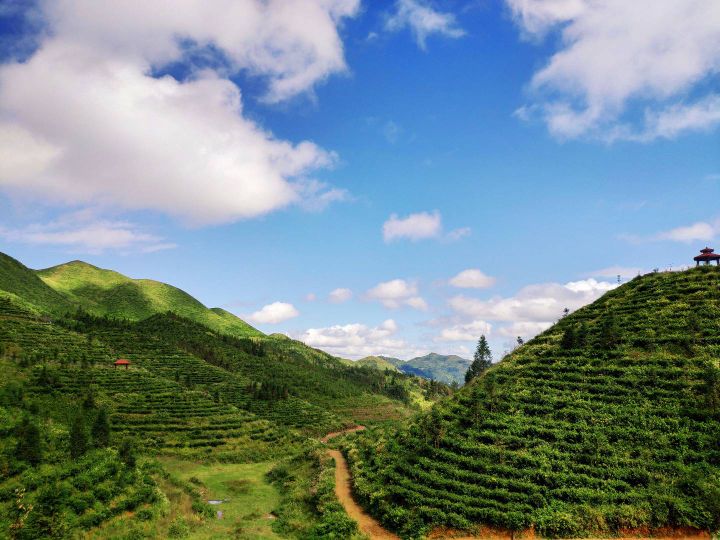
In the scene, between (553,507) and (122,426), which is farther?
(122,426)

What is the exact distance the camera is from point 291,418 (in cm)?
8975

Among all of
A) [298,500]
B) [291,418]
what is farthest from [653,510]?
[291,418]

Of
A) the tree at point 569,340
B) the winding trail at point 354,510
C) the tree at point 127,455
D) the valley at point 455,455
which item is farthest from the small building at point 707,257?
the tree at point 127,455

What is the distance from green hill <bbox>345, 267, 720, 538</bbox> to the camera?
29.1 meters

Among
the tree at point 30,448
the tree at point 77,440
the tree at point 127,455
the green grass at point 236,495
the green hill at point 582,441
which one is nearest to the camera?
the green hill at point 582,441

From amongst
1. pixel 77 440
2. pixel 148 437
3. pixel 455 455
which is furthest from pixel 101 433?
Result: pixel 455 455

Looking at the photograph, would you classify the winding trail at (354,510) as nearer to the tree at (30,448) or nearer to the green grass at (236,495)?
the green grass at (236,495)

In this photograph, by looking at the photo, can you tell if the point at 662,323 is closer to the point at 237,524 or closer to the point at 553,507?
the point at 553,507

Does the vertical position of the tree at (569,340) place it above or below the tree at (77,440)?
above

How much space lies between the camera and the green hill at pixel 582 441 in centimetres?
2908

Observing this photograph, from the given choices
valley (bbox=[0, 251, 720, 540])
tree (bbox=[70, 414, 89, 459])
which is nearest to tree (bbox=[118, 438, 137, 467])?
valley (bbox=[0, 251, 720, 540])

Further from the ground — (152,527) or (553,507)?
(553,507)

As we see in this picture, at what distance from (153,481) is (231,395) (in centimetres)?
5689

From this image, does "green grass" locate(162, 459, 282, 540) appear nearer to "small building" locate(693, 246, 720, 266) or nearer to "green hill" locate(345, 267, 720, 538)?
"green hill" locate(345, 267, 720, 538)
